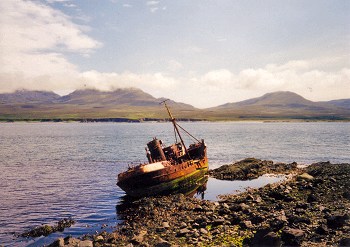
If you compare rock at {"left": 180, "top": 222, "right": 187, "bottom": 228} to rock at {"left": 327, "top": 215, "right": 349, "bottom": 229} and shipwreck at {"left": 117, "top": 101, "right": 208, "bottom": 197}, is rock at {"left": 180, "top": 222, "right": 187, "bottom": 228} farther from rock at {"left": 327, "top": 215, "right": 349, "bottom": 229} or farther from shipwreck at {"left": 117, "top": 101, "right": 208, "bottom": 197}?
shipwreck at {"left": 117, "top": 101, "right": 208, "bottom": 197}

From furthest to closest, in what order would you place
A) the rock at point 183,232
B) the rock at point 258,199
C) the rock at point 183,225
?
the rock at point 258,199 → the rock at point 183,225 → the rock at point 183,232

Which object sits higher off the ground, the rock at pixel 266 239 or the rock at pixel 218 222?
the rock at pixel 266 239

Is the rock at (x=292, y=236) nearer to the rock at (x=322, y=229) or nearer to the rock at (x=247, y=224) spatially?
the rock at (x=322, y=229)

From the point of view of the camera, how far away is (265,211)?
25.6 m

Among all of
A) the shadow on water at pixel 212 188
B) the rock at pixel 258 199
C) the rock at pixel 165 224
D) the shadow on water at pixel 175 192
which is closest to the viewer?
the rock at pixel 165 224

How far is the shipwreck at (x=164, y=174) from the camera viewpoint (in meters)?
35.9

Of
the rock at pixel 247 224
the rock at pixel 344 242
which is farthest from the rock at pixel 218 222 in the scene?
the rock at pixel 344 242

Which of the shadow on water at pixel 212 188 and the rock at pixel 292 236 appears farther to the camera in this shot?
the shadow on water at pixel 212 188

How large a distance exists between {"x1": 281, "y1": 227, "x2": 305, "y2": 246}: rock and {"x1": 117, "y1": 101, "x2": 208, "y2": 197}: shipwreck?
2014cm

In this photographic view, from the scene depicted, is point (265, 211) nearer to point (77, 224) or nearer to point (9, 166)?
point (77, 224)

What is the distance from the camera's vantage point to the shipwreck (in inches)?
1414

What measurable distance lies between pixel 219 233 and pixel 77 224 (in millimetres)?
13200

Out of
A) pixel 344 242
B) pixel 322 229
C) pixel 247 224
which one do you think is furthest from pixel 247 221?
pixel 344 242

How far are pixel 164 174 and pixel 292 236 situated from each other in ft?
69.8
